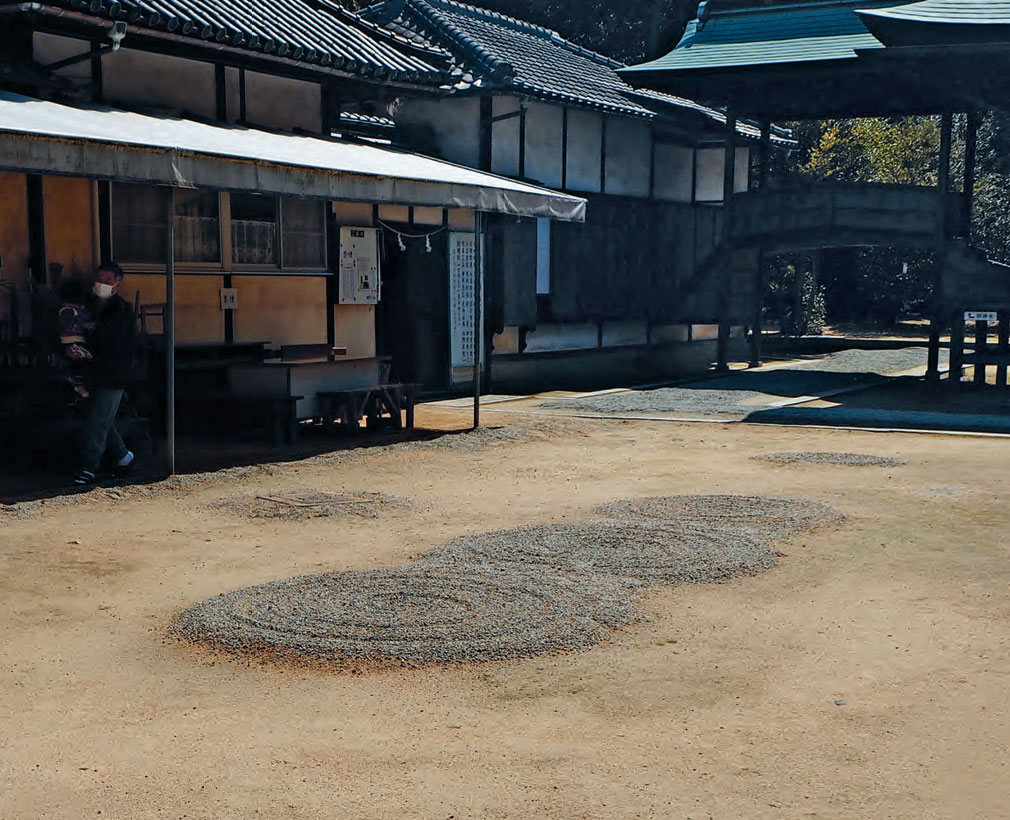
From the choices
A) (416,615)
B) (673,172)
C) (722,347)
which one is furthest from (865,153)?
(416,615)

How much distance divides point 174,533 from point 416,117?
36.5ft

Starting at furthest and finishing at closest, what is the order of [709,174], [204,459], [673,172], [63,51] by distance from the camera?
[709,174]
[673,172]
[63,51]
[204,459]

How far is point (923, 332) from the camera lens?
99.5ft

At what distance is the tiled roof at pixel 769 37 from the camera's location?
722 inches

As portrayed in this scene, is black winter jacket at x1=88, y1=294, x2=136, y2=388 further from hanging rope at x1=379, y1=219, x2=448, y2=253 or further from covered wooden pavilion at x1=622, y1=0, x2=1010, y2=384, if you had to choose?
covered wooden pavilion at x1=622, y1=0, x2=1010, y2=384

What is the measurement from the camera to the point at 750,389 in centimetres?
1712

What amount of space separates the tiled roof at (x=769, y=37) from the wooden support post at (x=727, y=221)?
1.10 metres

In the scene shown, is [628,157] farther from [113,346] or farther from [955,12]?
[113,346]

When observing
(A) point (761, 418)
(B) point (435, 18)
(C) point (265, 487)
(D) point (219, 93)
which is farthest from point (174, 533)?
(B) point (435, 18)

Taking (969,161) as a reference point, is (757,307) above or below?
below

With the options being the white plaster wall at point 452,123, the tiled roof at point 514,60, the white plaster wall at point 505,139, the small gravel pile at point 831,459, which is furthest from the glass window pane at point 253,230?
the small gravel pile at point 831,459

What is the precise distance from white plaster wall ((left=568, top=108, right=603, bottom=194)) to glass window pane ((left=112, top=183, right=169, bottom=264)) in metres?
8.53

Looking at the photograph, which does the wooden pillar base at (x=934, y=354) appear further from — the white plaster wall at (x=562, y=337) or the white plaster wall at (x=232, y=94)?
the white plaster wall at (x=232, y=94)

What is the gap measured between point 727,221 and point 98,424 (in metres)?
12.7
